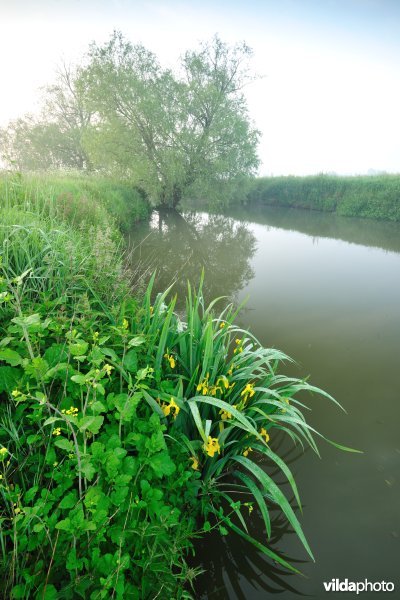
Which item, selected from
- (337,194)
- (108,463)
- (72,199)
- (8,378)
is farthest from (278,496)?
(337,194)

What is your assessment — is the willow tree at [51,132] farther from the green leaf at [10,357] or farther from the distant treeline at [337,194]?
the green leaf at [10,357]

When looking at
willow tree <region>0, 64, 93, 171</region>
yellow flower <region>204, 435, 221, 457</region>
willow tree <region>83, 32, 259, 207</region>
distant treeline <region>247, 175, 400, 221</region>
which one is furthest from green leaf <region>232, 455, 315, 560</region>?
willow tree <region>0, 64, 93, 171</region>

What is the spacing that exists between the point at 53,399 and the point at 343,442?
2142 mm

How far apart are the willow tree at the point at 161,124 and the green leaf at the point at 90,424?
15615 mm

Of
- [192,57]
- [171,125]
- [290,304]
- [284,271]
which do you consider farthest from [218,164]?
[290,304]

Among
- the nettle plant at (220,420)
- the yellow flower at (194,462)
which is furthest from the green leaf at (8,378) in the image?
the yellow flower at (194,462)

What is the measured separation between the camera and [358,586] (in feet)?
5.23

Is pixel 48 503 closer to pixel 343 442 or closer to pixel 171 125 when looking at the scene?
pixel 343 442

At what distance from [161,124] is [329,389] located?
16.1m

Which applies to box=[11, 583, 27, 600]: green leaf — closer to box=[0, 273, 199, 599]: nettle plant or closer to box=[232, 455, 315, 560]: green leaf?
box=[0, 273, 199, 599]: nettle plant

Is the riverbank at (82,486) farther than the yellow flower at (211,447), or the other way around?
the yellow flower at (211,447)

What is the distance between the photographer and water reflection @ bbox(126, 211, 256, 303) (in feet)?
21.3

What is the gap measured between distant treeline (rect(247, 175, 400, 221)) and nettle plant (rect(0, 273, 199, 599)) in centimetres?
1996

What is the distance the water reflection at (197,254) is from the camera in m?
6.48
